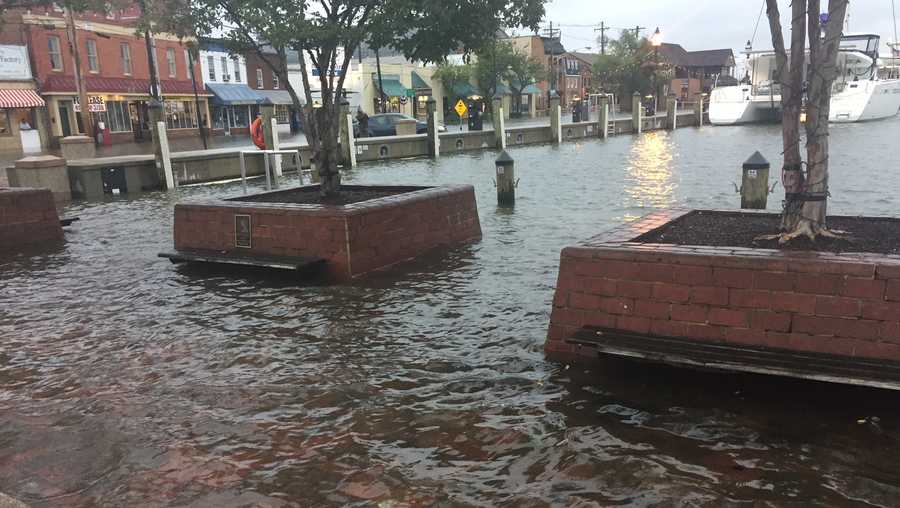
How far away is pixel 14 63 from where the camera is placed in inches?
1385

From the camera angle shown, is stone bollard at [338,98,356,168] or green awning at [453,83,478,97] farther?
green awning at [453,83,478,97]

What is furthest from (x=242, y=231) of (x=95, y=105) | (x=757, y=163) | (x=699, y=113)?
(x=699, y=113)

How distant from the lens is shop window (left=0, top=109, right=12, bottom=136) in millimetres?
34719

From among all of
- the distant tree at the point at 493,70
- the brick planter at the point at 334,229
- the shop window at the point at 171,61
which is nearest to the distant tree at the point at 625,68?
the distant tree at the point at 493,70

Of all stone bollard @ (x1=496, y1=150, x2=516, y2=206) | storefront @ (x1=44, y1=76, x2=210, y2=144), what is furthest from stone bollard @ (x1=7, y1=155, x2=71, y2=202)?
storefront @ (x1=44, y1=76, x2=210, y2=144)

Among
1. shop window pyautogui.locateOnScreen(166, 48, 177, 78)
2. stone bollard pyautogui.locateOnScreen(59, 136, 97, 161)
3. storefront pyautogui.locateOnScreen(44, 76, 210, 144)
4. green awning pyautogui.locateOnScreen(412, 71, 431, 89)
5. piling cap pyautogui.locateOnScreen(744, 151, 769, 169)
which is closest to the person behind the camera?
piling cap pyautogui.locateOnScreen(744, 151, 769, 169)

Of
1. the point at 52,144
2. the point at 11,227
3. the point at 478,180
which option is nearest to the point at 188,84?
the point at 52,144

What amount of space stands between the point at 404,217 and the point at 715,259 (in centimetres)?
439

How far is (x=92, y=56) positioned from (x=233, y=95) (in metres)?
11.2

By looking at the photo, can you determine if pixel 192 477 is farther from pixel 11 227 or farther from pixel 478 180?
pixel 478 180

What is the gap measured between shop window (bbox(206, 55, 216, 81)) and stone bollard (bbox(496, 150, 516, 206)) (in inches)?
1689

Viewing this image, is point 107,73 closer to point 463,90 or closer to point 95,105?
point 95,105

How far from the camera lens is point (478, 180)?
1803 centimetres

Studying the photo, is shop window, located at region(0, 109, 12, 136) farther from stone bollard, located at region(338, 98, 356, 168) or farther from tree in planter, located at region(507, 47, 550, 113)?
tree in planter, located at region(507, 47, 550, 113)
